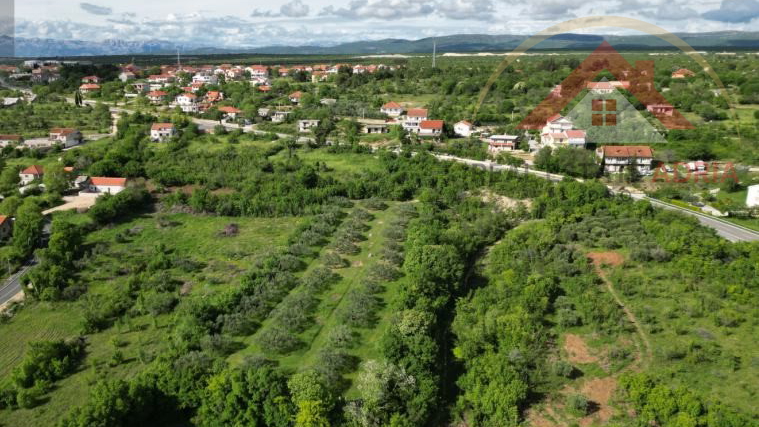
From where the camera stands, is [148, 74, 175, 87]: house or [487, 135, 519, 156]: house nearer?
[487, 135, 519, 156]: house

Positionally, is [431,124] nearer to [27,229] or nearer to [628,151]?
[628,151]

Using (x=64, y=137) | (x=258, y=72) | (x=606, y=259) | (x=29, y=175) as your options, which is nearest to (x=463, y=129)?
(x=606, y=259)

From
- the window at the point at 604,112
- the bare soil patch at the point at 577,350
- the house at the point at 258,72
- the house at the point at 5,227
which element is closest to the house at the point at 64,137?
the house at the point at 5,227

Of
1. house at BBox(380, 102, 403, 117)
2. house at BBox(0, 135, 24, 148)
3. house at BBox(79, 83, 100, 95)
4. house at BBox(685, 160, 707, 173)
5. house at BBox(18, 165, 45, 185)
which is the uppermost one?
house at BBox(79, 83, 100, 95)

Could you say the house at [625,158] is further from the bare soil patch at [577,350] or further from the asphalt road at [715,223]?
the bare soil patch at [577,350]

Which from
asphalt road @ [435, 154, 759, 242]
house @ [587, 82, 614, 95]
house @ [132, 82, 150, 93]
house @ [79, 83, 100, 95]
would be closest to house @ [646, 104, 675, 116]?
house @ [587, 82, 614, 95]

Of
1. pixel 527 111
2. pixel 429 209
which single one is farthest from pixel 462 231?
pixel 527 111

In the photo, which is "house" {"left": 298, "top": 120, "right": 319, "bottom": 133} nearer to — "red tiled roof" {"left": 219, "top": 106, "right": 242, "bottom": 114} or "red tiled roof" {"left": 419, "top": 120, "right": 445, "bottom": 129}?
"red tiled roof" {"left": 219, "top": 106, "right": 242, "bottom": 114}
